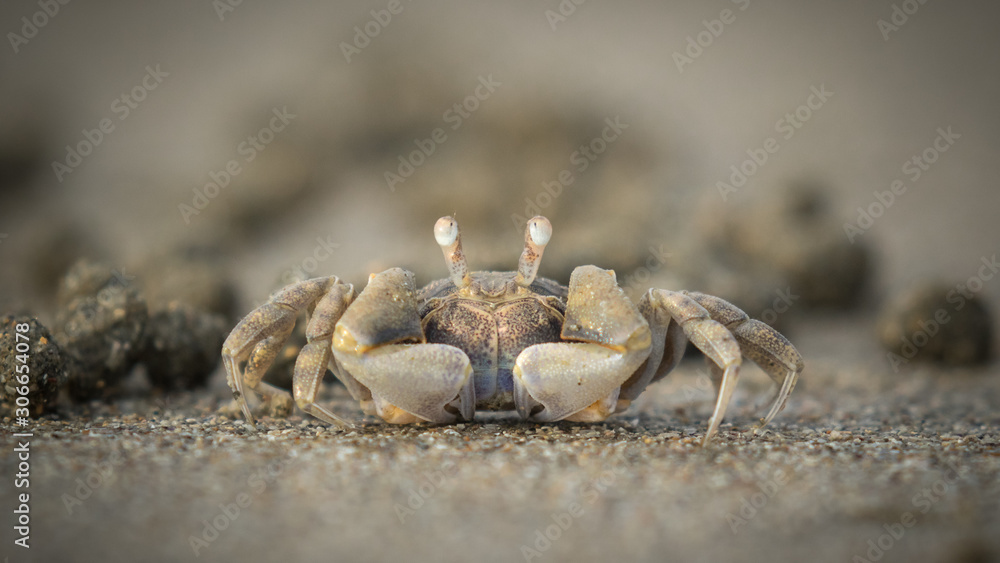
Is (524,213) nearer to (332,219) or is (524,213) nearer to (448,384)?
(332,219)

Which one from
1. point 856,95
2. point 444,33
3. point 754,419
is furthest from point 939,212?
Answer: point 444,33
